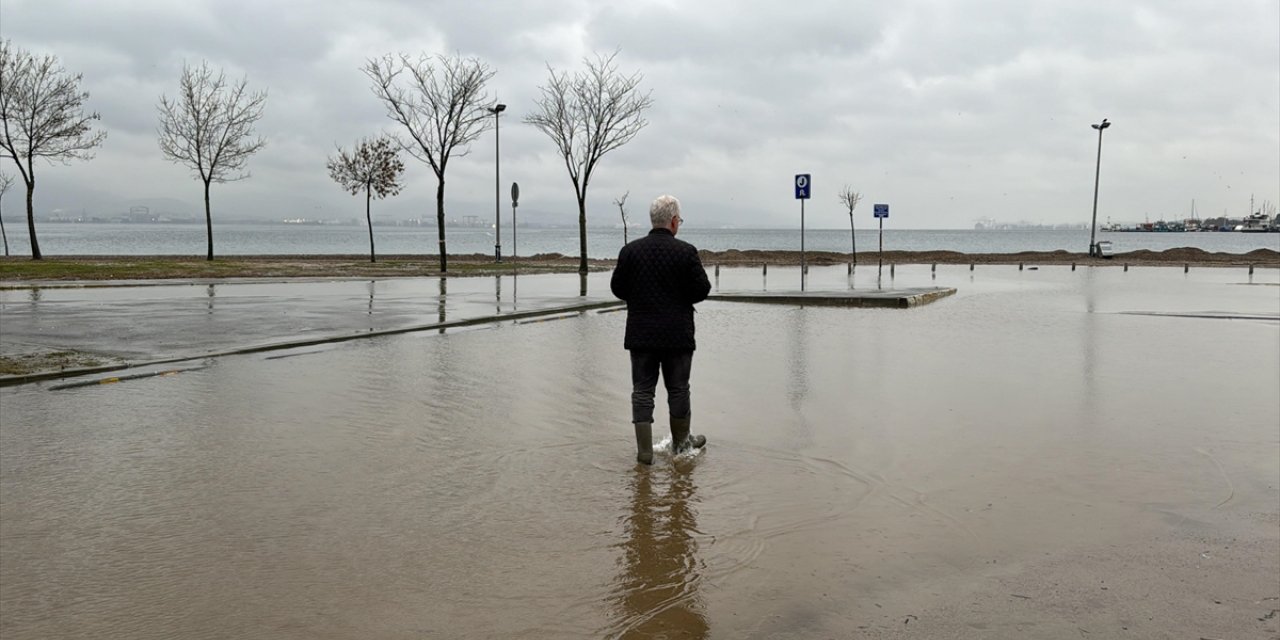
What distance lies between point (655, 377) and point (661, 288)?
655mm

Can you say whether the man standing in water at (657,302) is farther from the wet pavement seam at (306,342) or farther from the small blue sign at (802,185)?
the small blue sign at (802,185)

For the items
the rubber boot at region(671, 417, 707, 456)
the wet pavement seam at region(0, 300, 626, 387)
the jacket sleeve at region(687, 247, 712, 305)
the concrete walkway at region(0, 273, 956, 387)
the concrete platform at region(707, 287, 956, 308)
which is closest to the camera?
the jacket sleeve at region(687, 247, 712, 305)

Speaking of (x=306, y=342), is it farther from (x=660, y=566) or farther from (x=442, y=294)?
(x=442, y=294)

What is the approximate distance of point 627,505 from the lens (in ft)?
19.2

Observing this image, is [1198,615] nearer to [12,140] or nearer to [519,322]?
[519,322]

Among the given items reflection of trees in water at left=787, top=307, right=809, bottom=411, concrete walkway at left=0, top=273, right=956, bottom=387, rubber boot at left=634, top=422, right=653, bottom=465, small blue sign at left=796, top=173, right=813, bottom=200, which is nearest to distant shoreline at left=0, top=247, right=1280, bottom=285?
concrete walkway at left=0, top=273, right=956, bottom=387

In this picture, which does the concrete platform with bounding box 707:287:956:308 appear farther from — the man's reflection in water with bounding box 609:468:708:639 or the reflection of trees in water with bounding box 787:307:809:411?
the man's reflection in water with bounding box 609:468:708:639

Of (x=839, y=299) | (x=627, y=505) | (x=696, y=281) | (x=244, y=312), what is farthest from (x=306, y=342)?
(x=839, y=299)

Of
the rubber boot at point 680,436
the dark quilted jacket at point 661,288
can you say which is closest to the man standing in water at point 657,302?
the dark quilted jacket at point 661,288

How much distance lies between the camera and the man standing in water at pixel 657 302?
6.82 metres

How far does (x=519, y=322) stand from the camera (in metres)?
17.0

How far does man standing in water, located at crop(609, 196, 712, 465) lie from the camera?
682 centimetres

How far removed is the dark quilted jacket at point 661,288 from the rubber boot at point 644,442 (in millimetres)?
543

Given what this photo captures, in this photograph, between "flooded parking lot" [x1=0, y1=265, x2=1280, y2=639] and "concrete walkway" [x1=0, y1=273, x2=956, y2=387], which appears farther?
"concrete walkway" [x1=0, y1=273, x2=956, y2=387]
